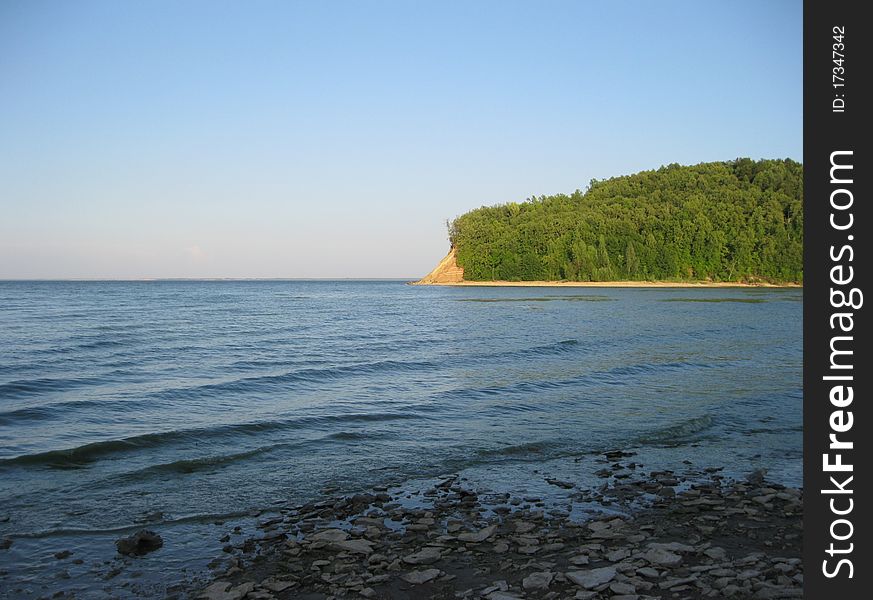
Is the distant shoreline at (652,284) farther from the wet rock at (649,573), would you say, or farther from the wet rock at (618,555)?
the wet rock at (649,573)

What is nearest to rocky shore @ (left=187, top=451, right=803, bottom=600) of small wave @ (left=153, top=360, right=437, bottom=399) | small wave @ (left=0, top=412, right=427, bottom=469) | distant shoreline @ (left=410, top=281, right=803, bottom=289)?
small wave @ (left=0, top=412, right=427, bottom=469)

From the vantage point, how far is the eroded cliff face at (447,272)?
17425cm

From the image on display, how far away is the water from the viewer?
9.34m

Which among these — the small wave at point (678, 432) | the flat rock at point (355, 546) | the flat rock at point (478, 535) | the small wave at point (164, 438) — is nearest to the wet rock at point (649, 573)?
the flat rock at point (478, 535)

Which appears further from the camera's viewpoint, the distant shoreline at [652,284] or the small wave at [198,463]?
the distant shoreline at [652,284]

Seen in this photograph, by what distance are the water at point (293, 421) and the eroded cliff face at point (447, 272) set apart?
14072 centimetres

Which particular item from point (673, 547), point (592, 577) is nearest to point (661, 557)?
point (673, 547)

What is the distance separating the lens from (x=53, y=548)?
8.16 metres

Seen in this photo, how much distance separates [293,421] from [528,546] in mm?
8939

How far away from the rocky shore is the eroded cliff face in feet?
535

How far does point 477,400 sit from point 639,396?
16.3ft

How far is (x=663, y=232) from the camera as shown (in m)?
148

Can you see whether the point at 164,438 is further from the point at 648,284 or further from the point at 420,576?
the point at 648,284
